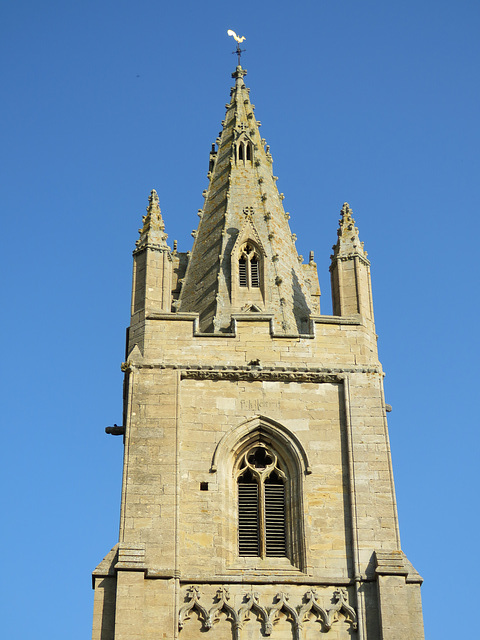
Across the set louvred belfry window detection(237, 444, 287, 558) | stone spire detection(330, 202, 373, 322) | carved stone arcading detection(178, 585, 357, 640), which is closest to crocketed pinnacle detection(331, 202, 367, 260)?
stone spire detection(330, 202, 373, 322)

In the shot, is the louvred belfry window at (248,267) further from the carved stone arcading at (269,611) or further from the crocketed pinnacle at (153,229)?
the carved stone arcading at (269,611)

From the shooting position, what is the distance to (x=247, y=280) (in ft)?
107

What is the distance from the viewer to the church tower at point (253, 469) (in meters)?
26.0

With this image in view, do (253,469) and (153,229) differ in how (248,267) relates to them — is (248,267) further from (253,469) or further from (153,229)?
(253,469)

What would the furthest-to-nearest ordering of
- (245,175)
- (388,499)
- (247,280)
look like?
1. (245,175)
2. (247,280)
3. (388,499)

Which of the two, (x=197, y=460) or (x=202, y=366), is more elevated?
(x=202, y=366)

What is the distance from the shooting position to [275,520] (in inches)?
1094

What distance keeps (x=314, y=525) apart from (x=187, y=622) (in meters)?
3.12

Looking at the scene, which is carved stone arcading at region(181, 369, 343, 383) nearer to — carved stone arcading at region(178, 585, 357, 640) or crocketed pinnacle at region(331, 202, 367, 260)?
crocketed pinnacle at region(331, 202, 367, 260)

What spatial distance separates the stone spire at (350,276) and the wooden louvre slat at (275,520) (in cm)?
441

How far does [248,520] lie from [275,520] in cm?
51

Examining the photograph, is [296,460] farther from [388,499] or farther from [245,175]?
[245,175]

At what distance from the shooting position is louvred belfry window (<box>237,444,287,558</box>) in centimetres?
2750

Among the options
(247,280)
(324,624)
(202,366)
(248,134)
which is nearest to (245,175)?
(248,134)
